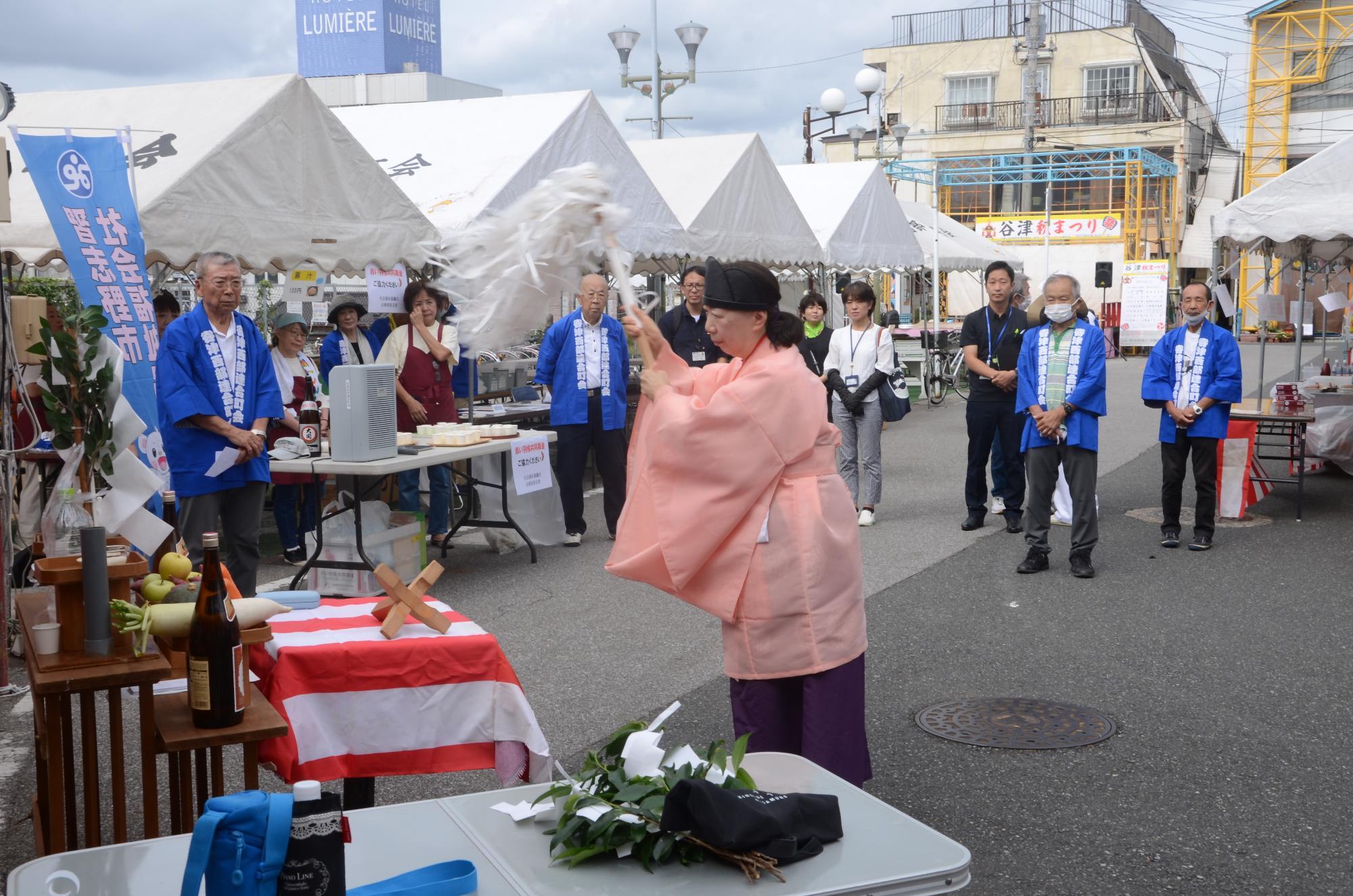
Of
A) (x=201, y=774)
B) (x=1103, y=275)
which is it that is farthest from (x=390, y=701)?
(x=1103, y=275)

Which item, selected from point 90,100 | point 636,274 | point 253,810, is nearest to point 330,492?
point 90,100

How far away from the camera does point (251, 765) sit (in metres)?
2.91

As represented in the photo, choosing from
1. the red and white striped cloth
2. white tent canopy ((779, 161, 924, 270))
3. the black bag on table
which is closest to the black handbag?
white tent canopy ((779, 161, 924, 270))

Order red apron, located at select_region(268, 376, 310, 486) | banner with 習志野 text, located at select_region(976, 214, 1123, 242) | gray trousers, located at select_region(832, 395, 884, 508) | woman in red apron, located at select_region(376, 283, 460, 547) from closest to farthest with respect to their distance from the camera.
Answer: red apron, located at select_region(268, 376, 310, 486), woman in red apron, located at select_region(376, 283, 460, 547), gray trousers, located at select_region(832, 395, 884, 508), banner with 習志野 text, located at select_region(976, 214, 1123, 242)

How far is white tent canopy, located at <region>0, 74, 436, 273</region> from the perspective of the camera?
6957mm

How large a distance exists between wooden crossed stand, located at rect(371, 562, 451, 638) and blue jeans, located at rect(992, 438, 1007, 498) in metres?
6.61

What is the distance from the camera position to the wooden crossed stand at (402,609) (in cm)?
367

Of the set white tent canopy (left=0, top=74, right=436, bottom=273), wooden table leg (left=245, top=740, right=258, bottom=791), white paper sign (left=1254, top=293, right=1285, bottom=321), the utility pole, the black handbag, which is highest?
the utility pole

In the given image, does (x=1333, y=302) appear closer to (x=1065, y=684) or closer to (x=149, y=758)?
(x=1065, y=684)

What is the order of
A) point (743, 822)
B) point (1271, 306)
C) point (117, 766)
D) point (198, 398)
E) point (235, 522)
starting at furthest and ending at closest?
point (1271, 306) → point (235, 522) → point (198, 398) → point (117, 766) → point (743, 822)

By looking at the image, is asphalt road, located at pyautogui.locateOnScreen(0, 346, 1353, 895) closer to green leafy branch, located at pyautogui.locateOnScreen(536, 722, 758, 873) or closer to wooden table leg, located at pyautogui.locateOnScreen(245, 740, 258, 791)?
wooden table leg, located at pyautogui.locateOnScreen(245, 740, 258, 791)

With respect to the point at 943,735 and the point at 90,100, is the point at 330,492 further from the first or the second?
the point at 943,735

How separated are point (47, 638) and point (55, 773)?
35cm

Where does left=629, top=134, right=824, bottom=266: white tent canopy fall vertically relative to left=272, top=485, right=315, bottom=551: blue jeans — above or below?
above
